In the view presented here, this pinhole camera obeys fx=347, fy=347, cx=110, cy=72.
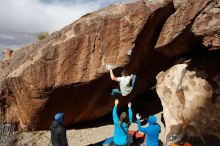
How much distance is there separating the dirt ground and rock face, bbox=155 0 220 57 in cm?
242

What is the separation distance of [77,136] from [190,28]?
14.7ft

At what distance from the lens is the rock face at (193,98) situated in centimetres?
880

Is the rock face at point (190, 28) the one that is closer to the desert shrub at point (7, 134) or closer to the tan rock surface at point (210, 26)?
the tan rock surface at point (210, 26)

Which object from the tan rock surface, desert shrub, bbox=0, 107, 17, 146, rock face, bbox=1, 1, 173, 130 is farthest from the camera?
desert shrub, bbox=0, 107, 17, 146

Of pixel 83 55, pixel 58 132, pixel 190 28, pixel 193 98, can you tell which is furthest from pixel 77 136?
pixel 190 28

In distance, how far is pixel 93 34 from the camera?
894 centimetres

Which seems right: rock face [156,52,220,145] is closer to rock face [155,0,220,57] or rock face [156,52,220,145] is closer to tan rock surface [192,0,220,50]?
rock face [155,0,220,57]

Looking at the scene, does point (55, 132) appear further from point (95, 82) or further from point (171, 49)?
point (171, 49)

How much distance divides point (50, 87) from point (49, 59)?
2.37 feet

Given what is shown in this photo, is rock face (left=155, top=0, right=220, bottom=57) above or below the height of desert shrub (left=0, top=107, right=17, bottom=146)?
above

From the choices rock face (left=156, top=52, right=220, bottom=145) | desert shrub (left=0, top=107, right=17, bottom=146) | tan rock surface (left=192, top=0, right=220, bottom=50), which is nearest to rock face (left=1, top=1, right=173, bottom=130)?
desert shrub (left=0, top=107, right=17, bottom=146)

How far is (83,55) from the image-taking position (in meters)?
8.99

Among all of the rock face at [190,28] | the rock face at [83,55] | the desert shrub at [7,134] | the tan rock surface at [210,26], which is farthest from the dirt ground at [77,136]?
the tan rock surface at [210,26]

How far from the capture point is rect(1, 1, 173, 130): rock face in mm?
8914
